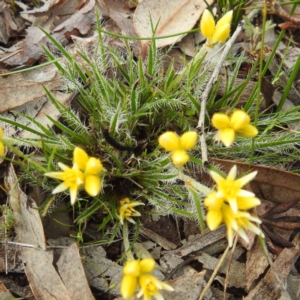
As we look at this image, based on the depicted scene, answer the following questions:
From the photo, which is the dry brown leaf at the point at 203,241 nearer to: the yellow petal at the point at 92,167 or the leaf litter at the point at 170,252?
the leaf litter at the point at 170,252

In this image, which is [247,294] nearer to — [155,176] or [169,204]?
[169,204]

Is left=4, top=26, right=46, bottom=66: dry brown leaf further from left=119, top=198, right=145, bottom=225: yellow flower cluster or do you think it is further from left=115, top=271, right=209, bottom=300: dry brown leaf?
left=115, top=271, right=209, bottom=300: dry brown leaf

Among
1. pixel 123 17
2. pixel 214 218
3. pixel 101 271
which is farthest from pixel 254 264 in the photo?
pixel 123 17

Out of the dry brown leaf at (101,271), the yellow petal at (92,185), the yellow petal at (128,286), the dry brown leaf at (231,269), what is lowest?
the dry brown leaf at (231,269)

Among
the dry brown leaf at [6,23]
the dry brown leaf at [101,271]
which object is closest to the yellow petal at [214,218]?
the dry brown leaf at [101,271]

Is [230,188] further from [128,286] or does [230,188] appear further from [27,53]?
[27,53]

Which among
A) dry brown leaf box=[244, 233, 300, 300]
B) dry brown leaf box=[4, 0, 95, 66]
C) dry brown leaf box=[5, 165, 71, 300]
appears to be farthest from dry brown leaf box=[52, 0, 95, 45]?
dry brown leaf box=[244, 233, 300, 300]
